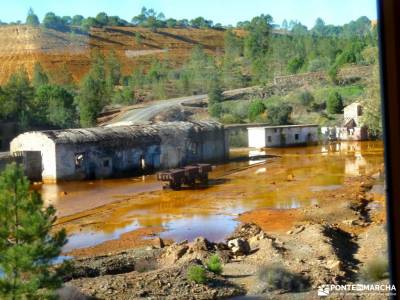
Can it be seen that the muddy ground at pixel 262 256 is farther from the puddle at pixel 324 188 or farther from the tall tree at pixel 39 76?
the tall tree at pixel 39 76

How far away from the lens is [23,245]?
2287 millimetres

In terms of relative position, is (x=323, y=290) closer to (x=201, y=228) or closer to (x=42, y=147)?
(x=201, y=228)

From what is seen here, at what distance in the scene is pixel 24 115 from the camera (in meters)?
3.92

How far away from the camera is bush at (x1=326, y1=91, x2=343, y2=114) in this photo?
5.87 metres

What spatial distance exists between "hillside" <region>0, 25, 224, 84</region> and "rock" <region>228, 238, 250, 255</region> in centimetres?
159

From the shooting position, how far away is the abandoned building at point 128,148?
14.0 ft

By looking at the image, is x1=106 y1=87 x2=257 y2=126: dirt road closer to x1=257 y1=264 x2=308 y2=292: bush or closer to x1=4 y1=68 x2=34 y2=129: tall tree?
x1=4 y1=68 x2=34 y2=129: tall tree

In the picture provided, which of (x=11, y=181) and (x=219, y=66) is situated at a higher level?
(x=219, y=66)

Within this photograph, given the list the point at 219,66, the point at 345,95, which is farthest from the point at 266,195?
the point at 345,95

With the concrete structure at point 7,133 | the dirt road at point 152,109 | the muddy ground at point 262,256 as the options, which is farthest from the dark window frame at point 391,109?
the dirt road at point 152,109

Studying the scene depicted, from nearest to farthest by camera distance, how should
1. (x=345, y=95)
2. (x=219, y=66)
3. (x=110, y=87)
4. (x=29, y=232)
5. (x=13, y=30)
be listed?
1. (x=29, y=232)
2. (x=13, y=30)
3. (x=110, y=87)
4. (x=219, y=66)
5. (x=345, y=95)

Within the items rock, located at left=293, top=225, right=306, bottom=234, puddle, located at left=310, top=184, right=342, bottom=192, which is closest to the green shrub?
puddle, located at left=310, top=184, right=342, bottom=192

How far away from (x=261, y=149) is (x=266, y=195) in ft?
2.34

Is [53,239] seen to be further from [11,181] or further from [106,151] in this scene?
[106,151]
